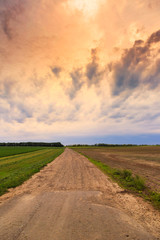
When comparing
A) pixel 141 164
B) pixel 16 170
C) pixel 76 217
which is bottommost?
pixel 16 170

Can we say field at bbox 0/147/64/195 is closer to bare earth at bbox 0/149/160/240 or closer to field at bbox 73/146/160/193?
bare earth at bbox 0/149/160/240

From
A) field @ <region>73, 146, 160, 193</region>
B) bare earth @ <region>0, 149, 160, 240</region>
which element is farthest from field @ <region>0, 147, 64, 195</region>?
field @ <region>73, 146, 160, 193</region>

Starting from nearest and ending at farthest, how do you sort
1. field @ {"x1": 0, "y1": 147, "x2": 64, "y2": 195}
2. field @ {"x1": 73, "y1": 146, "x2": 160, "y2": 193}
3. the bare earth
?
1. the bare earth
2. field @ {"x1": 0, "y1": 147, "x2": 64, "y2": 195}
3. field @ {"x1": 73, "y1": 146, "x2": 160, "y2": 193}

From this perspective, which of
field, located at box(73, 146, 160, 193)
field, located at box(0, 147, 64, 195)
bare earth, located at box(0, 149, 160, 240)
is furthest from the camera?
field, located at box(73, 146, 160, 193)

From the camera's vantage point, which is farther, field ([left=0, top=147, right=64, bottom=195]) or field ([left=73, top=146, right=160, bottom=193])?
field ([left=73, top=146, right=160, bottom=193])

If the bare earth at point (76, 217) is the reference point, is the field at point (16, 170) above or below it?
below

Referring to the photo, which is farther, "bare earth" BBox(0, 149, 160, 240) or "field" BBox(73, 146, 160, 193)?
"field" BBox(73, 146, 160, 193)

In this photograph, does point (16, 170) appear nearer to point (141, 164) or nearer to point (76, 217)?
point (76, 217)

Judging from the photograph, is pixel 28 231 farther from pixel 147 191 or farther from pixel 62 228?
pixel 147 191

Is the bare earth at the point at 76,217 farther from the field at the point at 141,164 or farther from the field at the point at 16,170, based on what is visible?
the field at the point at 141,164

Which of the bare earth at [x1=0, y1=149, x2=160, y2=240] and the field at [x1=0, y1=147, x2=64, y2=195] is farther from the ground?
the bare earth at [x1=0, y1=149, x2=160, y2=240]

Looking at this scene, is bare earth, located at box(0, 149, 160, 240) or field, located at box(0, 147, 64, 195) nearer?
bare earth, located at box(0, 149, 160, 240)

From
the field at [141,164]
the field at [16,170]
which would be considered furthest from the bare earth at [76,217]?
the field at [141,164]

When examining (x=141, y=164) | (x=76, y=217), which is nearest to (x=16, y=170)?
(x=76, y=217)
